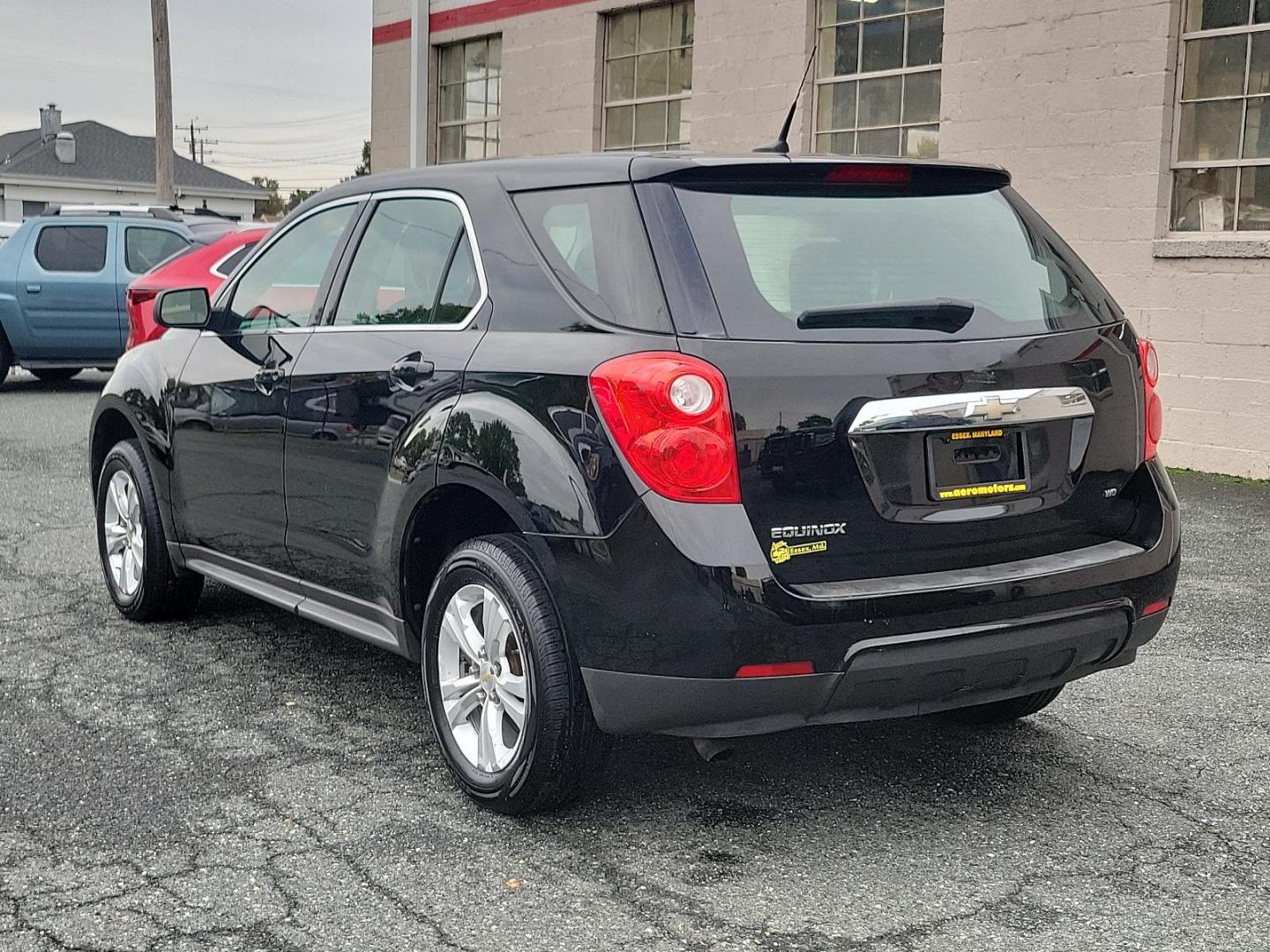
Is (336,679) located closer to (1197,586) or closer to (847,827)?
(847,827)

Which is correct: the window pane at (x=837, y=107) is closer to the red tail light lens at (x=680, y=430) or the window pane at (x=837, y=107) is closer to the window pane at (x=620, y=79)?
the window pane at (x=620, y=79)

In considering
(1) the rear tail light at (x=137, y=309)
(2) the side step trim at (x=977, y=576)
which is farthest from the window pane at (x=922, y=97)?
(2) the side step trim at (x=977, y=576)

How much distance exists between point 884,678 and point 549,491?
0.88 metres

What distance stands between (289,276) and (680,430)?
2.18m

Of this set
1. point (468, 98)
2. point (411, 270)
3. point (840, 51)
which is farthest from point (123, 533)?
point (468, 98)

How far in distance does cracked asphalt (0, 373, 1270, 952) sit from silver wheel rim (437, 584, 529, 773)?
0.58 ft

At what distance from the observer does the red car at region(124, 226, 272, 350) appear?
1034cm

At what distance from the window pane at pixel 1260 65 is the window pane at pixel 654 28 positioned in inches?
235

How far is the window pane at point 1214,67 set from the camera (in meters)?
10.1

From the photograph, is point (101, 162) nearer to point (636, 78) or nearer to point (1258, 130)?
point (636, 78)

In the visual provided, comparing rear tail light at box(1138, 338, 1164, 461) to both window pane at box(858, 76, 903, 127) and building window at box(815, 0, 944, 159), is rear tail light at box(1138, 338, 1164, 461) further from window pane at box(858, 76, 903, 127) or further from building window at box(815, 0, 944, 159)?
window pane at box(858, 76, 903, 127)

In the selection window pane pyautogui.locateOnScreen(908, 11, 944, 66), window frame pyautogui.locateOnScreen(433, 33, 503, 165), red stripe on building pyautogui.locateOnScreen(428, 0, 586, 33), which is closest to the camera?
window pane pyautogui.locateOnScreen(908, 11, 944, 66)

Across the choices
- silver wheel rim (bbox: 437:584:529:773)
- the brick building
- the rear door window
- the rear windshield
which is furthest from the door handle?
the brick building

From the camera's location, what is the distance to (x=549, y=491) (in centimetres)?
359
